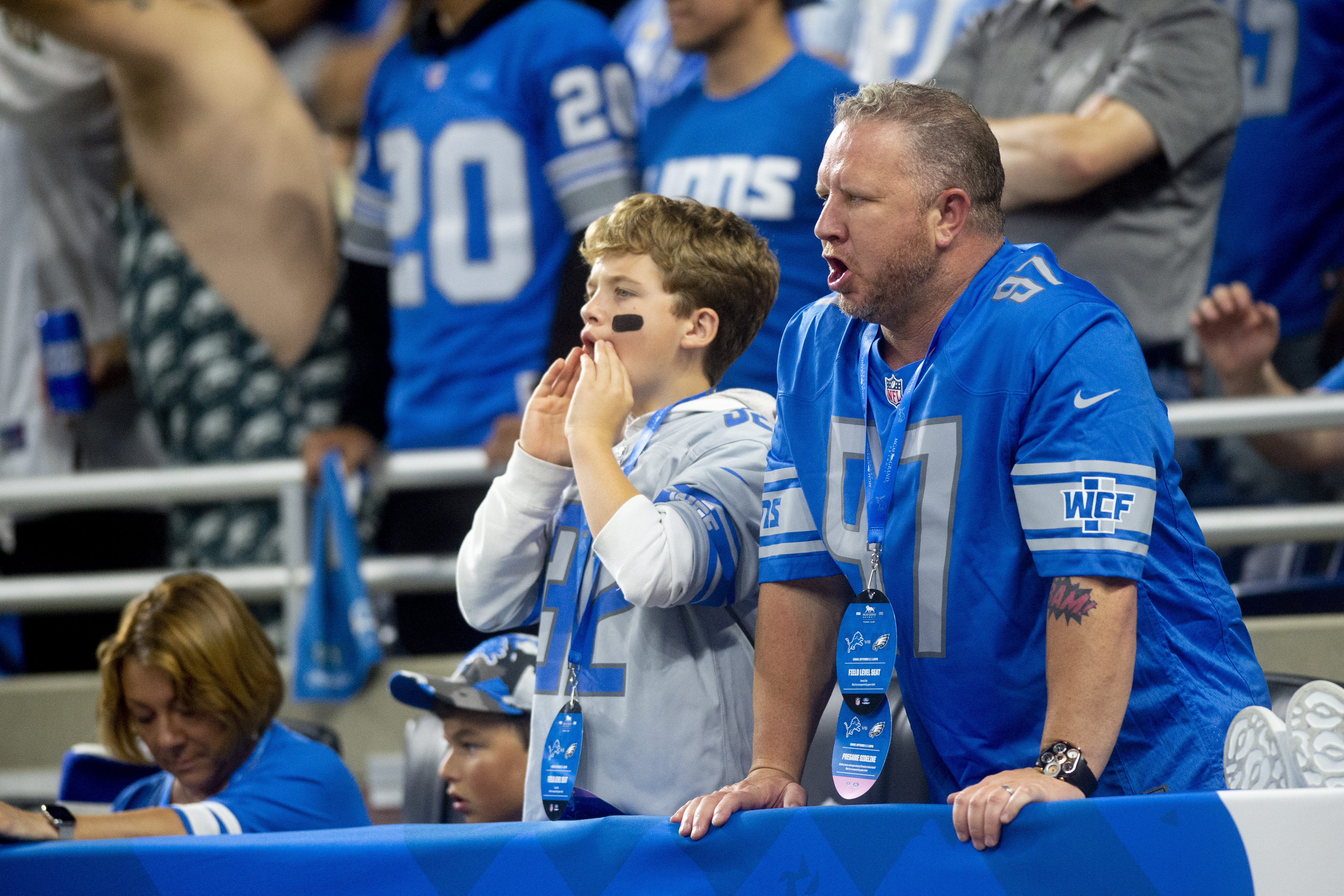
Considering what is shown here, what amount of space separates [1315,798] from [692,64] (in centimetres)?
257

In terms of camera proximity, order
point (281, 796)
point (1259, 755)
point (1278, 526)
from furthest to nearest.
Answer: point (1278, 526) < point (281, 796) < point (1259, 755)

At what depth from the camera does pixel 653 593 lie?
1590 mm

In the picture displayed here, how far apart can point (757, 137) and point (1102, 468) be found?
1.62m

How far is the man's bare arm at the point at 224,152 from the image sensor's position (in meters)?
3.67

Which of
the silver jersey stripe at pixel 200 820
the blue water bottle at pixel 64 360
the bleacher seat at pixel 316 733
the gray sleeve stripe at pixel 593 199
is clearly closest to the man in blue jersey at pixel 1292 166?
the gray sleeve stripe at pixel 593 199

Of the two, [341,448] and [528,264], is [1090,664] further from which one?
[341,448]

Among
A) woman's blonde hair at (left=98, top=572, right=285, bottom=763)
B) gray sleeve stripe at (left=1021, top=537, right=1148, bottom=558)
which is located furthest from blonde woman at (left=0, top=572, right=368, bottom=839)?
gray sleeve stripe at (left=1021, top=537, right=1148, bottom=558)

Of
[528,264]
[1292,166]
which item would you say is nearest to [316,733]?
[528,264]

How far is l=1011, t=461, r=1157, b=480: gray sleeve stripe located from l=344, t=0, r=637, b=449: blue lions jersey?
1936mm

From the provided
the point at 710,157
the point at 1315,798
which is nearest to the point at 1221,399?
the point at 710,157

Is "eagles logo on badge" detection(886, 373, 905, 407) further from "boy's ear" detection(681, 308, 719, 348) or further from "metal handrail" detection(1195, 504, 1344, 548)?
"metal handrail" detection(1195, 504, 1344, 548)

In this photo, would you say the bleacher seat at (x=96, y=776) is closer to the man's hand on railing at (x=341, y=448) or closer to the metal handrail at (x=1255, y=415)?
the man's hand on railing at (x=341, y=448)

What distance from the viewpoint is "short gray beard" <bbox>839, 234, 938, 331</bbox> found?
1.54m

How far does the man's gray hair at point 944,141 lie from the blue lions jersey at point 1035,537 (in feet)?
0.23
